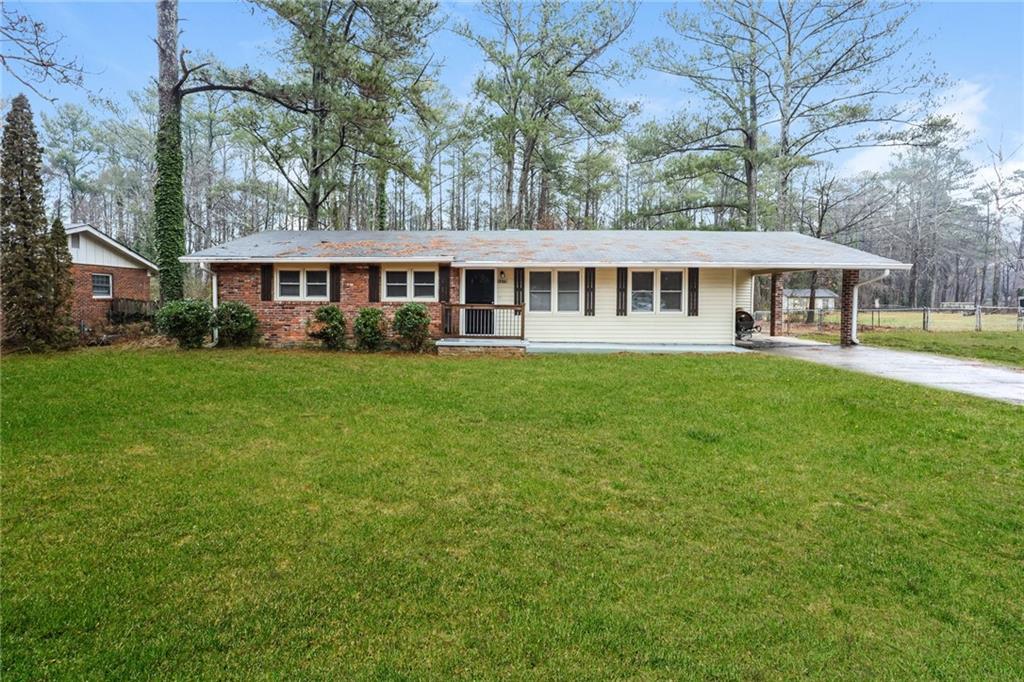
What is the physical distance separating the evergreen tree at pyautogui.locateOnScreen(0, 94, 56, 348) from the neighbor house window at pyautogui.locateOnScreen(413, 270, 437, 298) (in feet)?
25.5

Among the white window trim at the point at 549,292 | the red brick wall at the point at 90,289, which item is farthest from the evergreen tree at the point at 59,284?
the white window trim at the point at 549,292

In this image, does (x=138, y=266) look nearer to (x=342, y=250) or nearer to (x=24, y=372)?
(x=342, y=250)

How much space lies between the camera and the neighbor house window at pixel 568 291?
13.6 metres

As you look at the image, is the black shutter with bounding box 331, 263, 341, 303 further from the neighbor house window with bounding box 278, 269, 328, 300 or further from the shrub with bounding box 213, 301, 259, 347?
the shrub with bounding box 213, 301, 259, 347

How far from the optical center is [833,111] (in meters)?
20.9

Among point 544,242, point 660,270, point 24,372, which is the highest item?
point 544,242

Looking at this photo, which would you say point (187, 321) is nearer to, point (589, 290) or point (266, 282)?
point (266, 282)

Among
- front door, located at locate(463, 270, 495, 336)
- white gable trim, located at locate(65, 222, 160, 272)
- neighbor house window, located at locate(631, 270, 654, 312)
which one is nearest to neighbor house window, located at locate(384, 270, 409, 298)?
front door, located at locate(463, 270, 495, 336)

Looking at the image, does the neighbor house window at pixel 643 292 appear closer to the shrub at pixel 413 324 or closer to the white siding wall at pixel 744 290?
the white siding wall at pixel 744 290

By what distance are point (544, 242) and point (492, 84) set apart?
11.4 m

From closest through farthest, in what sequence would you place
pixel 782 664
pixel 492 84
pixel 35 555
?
pixel 782 664 < pixel 35 555 < pixel 492 84

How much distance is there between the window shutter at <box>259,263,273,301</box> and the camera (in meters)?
13.3

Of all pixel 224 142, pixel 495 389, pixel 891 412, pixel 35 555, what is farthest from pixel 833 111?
pixel 224 142

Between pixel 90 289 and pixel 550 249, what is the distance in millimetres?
14563
